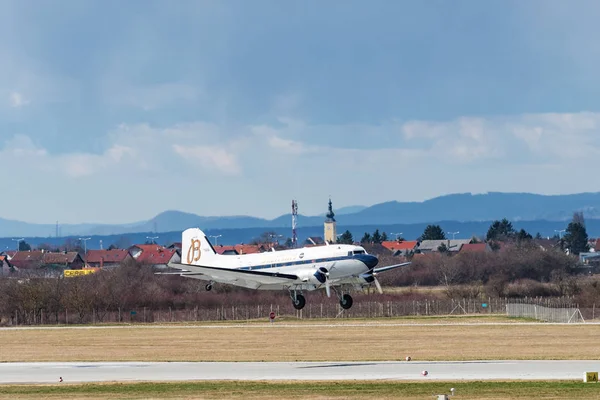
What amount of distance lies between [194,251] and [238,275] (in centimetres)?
1491

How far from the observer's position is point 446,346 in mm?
69750

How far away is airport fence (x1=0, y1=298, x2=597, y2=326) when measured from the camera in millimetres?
111438

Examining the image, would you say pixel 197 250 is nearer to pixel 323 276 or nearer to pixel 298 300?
pixel 298 300

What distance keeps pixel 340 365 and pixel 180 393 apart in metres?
13.7

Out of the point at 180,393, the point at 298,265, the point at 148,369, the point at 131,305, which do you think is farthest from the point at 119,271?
the point at 180,393

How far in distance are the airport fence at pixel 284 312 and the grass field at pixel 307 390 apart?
212ft

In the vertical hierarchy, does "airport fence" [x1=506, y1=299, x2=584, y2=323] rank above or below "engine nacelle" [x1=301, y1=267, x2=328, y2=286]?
below

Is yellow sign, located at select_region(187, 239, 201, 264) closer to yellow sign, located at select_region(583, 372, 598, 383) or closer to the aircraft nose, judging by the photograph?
the aircraft nose

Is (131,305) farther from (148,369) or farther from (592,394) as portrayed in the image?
(592,394)

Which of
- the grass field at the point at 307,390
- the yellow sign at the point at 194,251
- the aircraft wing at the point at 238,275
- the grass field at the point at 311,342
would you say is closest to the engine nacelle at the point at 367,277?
the grass field at the point at 311,342

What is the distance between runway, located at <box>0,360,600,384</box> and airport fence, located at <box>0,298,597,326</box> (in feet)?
175

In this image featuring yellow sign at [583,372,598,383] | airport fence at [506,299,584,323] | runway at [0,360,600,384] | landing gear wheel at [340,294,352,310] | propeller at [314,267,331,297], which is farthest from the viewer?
airport fence at [506,299,584,323]

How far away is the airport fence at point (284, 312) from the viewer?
366ft

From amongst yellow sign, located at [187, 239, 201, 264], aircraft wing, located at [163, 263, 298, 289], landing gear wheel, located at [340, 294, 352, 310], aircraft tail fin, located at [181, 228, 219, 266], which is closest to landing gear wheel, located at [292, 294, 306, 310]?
aircraft wing, located at [163, 263, 298, 289]
